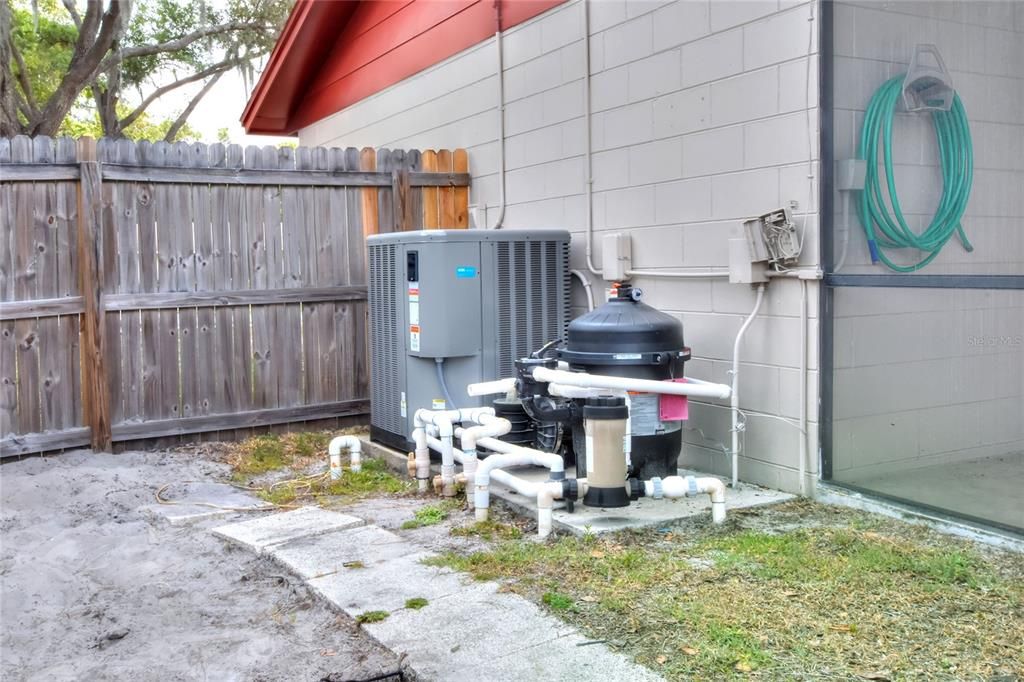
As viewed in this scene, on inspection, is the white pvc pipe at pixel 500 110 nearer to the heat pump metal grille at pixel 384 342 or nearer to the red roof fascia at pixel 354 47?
the red roof fascia at pixel 354 47

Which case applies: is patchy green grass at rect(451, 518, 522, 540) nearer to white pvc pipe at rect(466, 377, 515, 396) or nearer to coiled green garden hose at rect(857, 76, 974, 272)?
white pvc pipe at rect(466, 377, 515, 396)

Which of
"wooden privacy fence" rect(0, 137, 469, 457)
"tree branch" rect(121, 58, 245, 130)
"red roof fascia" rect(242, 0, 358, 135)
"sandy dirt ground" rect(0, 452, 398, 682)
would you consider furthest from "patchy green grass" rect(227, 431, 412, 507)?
"tree branch" rect(121, 58, 245, 130)

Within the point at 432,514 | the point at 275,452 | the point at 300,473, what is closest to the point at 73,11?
the point at 275,452

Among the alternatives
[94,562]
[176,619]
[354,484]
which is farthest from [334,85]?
[176,619]

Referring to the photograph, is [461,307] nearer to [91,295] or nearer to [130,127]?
[91,295]

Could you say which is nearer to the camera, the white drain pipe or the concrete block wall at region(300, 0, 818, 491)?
the concrete block wall at region(300, 0, 818, 491)

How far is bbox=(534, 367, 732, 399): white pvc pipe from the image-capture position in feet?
15.4

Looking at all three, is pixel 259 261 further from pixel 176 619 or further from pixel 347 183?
pixel 176 619

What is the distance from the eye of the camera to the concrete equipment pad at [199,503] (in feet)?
17.5

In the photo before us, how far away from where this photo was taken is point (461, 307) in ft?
19.3

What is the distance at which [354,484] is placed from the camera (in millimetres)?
5953

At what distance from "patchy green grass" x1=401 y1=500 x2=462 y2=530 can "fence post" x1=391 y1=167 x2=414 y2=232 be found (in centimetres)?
305

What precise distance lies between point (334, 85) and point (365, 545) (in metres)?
7.55

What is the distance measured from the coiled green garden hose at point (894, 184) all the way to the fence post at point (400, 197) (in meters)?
3.99
